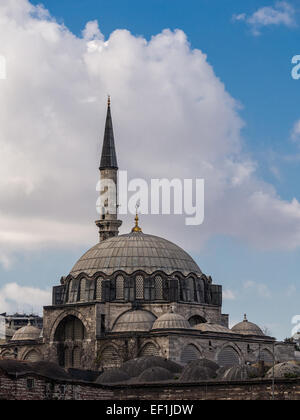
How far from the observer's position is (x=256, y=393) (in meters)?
59.7

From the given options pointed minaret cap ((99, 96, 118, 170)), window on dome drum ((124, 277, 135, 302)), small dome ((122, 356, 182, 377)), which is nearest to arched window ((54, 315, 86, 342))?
window on dome drum ((124, 277, 135, 302))

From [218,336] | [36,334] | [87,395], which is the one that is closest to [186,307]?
[218,336]

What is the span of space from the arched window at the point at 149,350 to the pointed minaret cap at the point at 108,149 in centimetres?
1872

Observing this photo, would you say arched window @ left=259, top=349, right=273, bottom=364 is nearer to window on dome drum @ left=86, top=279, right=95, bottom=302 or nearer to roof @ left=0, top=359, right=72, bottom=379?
window on dome drum @ left=86, top=279, right=95, bottom=302

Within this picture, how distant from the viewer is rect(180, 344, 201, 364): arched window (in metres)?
74.2

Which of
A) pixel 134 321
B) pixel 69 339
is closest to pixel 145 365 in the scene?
pixel 134 321

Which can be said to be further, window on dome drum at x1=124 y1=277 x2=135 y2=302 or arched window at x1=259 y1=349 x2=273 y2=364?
arched window at x1=259 y1=349 x2=273 y2=364

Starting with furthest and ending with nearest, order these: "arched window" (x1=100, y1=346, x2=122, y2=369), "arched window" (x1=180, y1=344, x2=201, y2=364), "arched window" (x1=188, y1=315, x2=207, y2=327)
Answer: "arched window" (x1=188, y1=315, x2=207, y2=327) < "arched window" (x1=100, y1=346, x2=122, y2=369) < "arched window" (x1=180, y1=344, x2=201, y2=364)

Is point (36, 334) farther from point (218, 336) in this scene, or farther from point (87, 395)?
point (87, 395)

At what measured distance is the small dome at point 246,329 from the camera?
3211 inches

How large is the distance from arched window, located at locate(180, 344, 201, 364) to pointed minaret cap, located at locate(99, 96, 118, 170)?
19549 millimetres

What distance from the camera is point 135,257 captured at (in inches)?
3159

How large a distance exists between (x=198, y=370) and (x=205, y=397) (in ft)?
13.7

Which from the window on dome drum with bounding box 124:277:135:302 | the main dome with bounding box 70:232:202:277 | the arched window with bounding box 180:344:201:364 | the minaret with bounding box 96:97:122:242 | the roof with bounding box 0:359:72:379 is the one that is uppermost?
the minaret with bounding box 96:97:122:242
